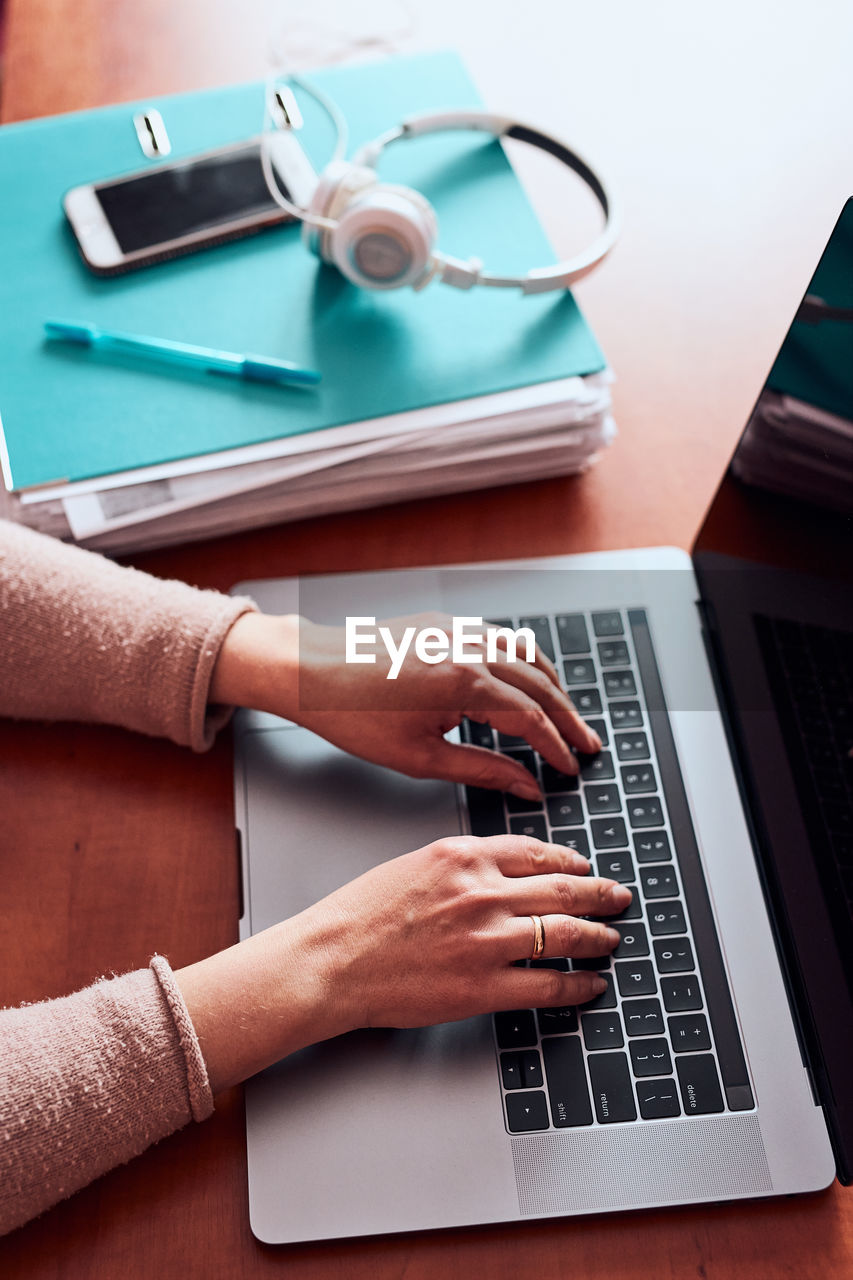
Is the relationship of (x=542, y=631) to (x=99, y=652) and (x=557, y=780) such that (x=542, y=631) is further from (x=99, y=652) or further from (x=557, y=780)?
(x=99, y=652)

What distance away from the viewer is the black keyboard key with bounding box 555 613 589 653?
0.77 meters

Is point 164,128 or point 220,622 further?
point 164,128

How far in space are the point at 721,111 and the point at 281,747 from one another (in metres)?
0.78

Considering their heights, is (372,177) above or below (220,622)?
above

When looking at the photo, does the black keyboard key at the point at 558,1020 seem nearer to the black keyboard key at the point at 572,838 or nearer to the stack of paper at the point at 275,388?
the black keyboard key at the point at 572,838

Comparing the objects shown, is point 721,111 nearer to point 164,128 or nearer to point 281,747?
point 164,128

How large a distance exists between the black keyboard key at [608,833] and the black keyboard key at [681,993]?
0.30 feet

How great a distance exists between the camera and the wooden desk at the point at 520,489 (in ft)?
1.93

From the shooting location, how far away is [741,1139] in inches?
23.9

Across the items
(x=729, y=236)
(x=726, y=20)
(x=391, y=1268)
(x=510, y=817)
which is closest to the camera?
(x=391, y=1268)

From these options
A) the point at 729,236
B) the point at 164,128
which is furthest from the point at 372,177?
the point at 729,236

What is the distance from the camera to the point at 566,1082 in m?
0.62

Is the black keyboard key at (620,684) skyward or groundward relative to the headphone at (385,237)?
groundward

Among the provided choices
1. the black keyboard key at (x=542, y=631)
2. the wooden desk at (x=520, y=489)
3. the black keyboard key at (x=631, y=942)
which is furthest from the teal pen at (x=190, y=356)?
the black keyboard key at (x=631, y=942)
